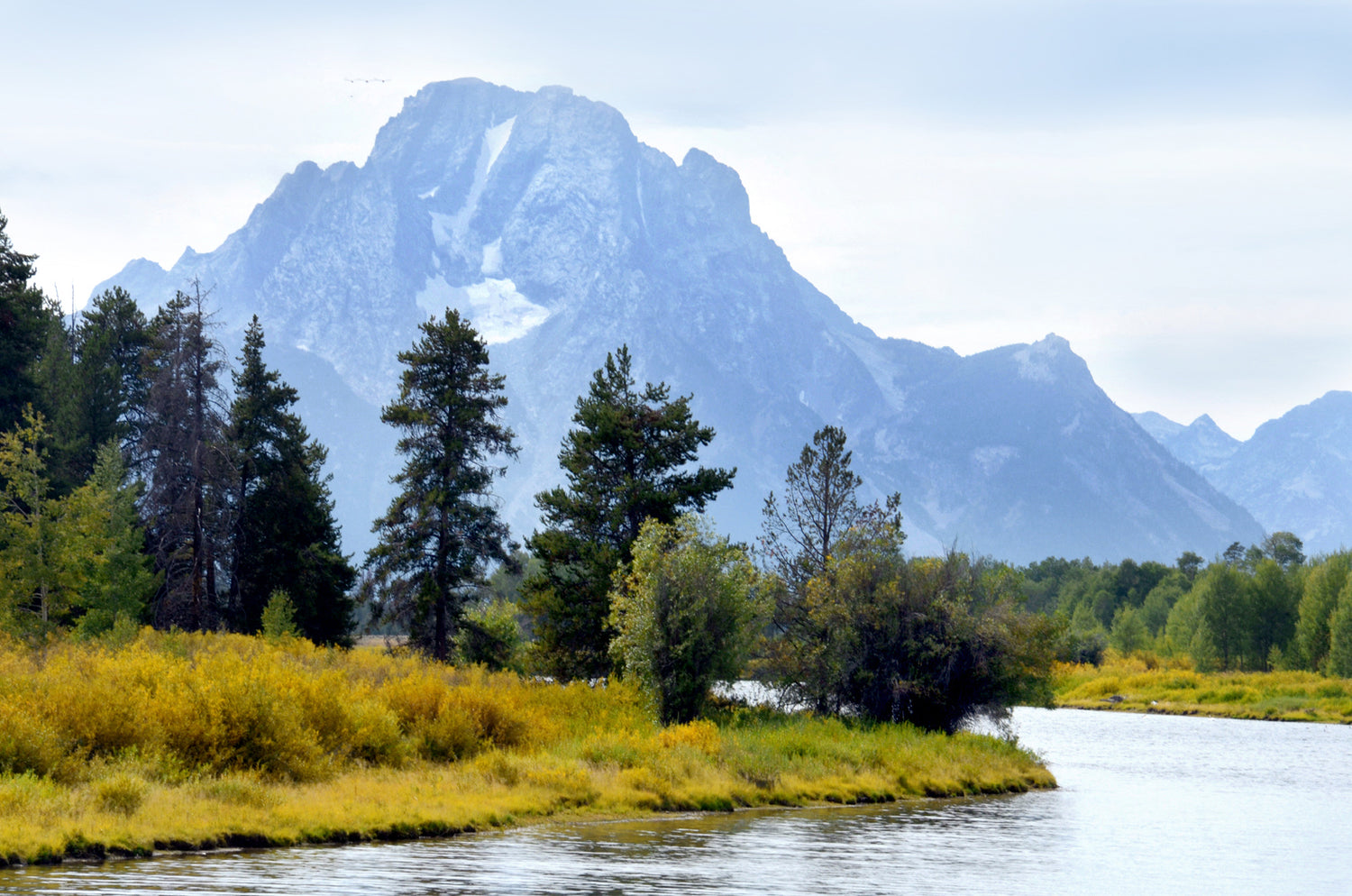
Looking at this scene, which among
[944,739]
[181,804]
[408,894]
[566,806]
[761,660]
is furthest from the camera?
[761,660]

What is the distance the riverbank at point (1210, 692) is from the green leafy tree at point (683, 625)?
4744cm

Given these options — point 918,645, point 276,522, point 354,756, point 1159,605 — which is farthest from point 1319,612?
point 354,756

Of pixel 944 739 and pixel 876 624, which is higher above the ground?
pixel 876 624

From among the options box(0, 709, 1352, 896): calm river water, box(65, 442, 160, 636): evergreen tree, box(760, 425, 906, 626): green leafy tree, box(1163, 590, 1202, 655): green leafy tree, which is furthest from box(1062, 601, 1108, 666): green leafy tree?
box(65, 442, 160, 636): evergreen tree

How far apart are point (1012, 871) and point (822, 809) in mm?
11080

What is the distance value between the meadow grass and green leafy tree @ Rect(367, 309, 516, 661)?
10.7 m

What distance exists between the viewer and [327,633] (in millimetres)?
73625

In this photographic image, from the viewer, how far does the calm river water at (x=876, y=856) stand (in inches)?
871

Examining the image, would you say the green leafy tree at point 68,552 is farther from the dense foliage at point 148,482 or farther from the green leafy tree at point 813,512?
the green leafy tree at point 813,512

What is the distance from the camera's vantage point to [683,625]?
4688 centimetres

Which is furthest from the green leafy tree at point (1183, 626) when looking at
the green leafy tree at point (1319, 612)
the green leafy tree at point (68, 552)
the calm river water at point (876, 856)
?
the green leafy tree at point (68, 552)

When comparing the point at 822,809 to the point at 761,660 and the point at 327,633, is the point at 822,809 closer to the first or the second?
the point at 761,660

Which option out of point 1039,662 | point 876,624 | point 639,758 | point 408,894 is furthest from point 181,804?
point 1039,662

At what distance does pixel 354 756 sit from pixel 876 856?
1522 cm
